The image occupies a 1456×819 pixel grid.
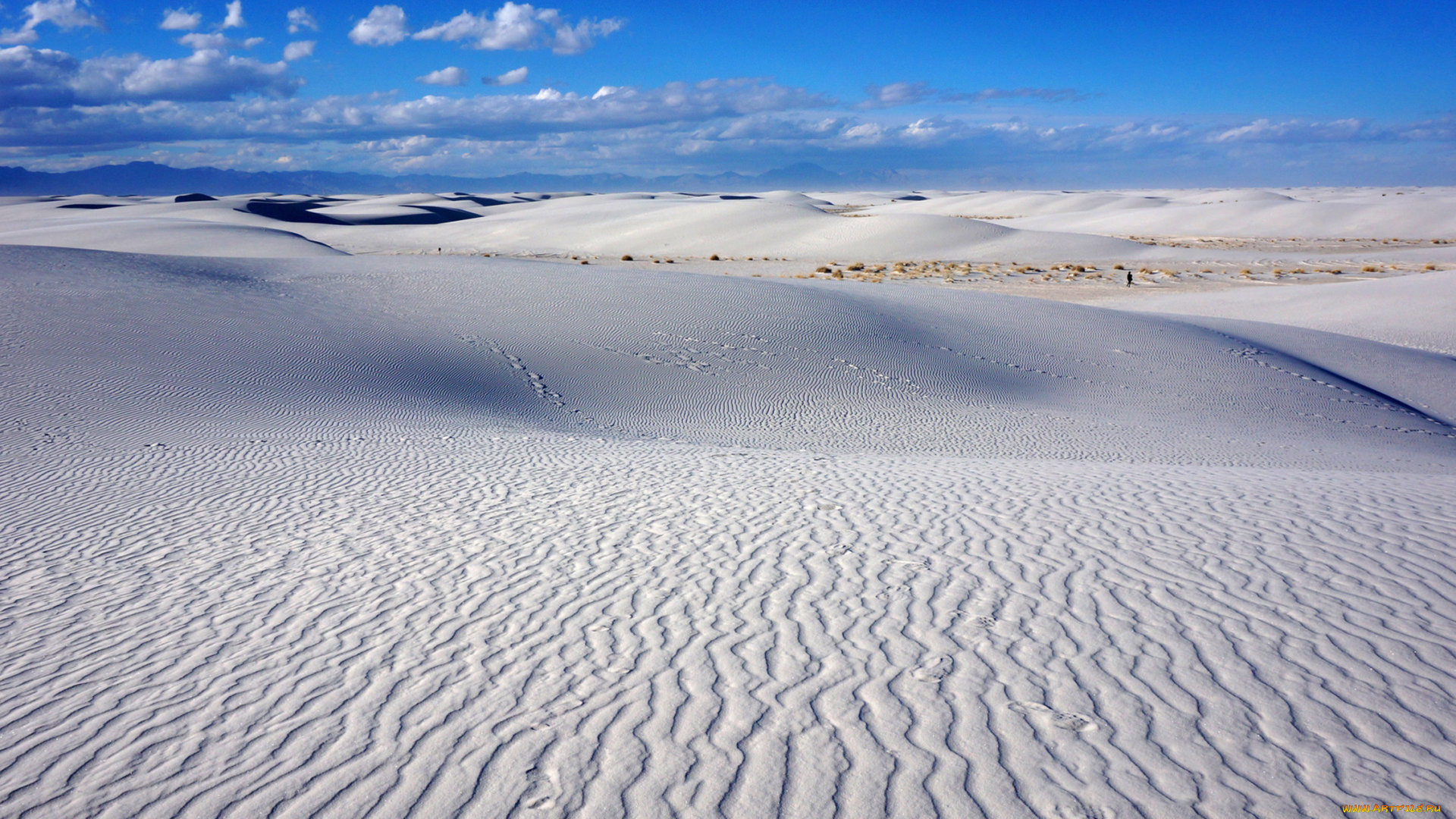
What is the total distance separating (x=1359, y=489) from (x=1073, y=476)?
2408mm

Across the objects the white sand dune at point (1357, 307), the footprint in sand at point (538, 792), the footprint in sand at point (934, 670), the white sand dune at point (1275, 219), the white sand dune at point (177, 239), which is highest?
the white sand dune at point (1275, 219)

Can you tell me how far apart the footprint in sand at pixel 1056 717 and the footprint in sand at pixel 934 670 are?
37 cm

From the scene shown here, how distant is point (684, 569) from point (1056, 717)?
2.60 metres

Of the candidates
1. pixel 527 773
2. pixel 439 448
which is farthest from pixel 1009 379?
pixel 527 773

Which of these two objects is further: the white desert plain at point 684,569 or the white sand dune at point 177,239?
the white sand dune at point 177,239

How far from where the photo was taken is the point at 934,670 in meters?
4.17

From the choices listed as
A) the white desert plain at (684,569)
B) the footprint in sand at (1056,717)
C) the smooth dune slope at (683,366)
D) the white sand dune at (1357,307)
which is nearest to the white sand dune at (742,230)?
the white sand dune at (1357,307)

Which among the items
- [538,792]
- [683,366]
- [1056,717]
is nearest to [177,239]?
[683,366]

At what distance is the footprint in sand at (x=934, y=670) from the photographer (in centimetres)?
409

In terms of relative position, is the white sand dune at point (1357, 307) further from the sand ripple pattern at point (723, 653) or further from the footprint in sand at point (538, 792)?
the footprint in sand at point (538, 792)

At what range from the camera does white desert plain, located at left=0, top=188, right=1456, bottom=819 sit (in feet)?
11.1

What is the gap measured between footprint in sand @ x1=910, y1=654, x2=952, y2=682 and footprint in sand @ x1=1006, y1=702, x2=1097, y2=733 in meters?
0.37

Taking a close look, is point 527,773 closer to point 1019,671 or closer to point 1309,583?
point 1019,671

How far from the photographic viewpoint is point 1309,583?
17.1 feet
